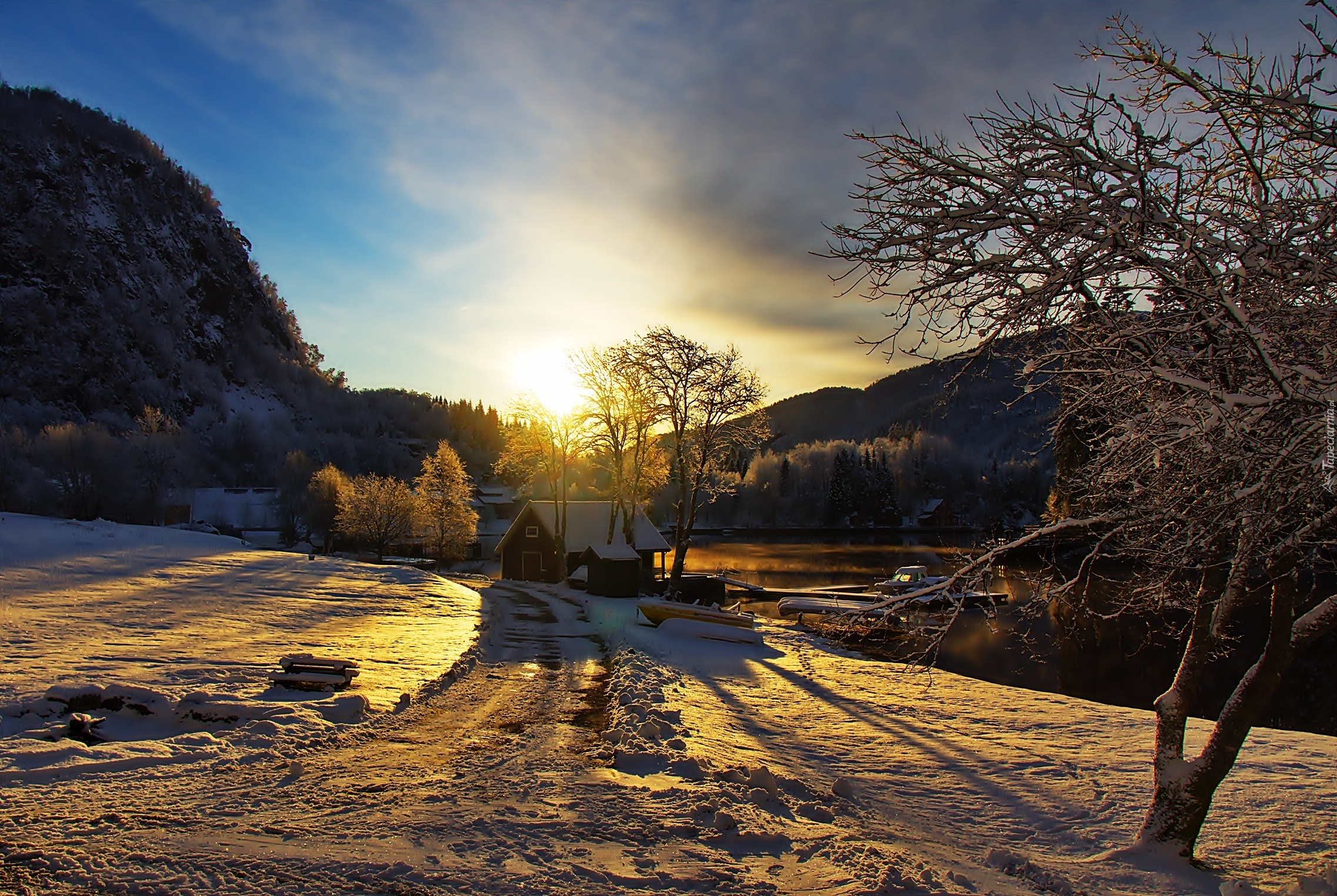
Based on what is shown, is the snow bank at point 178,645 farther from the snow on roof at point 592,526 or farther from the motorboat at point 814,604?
the motorboat at point 814,604

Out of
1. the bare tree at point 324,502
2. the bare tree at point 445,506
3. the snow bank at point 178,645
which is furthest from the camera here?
the bare tree at point 324,502

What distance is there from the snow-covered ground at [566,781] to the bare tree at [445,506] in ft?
148

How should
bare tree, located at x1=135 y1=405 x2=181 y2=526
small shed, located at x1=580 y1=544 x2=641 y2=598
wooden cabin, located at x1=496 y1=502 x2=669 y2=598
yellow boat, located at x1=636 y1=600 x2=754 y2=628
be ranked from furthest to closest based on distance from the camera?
bare tree, located at x1=135 y1=405 x2=181 y2=526
wooden cabin, located at x1=496 y1=502 x2=669 y2=598
small shed, located at x1=580 y1=544 x2=641 y2=598
yellow boat, located at x1=636 y1=600 x2=754 y2=628

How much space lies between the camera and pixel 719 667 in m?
21.7

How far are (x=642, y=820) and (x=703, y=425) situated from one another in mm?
30335

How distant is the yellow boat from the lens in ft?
90.9

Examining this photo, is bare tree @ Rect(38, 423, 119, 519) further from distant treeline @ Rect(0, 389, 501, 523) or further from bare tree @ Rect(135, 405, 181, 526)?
bare tree @ Rect(135, 405, 181, 526)

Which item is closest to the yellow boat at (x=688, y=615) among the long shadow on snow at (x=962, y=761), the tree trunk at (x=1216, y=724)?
the long shadow on snow at (x=962, y=761)

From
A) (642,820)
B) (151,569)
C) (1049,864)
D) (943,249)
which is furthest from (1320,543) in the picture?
(151,569)

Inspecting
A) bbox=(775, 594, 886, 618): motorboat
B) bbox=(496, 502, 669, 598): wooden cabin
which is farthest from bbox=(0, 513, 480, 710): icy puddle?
bbox=(775, 594, 886, 618): motorboat

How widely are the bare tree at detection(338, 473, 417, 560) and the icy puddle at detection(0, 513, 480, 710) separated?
24826 mm

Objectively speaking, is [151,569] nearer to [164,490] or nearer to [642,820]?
[642,820]

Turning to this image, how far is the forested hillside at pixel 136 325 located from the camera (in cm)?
13300

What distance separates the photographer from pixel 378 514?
6481 centimetres
